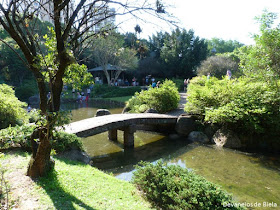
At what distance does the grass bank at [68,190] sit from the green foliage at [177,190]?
296 mm

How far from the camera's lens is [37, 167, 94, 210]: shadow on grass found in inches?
157

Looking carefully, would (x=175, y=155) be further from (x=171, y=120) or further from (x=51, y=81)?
(x=51, y=81)

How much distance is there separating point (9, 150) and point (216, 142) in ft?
28.7

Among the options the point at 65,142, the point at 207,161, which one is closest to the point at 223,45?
the point at 207,161

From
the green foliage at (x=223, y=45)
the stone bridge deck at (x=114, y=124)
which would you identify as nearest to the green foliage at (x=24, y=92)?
the stone bridge deck at (x=114, y=124)

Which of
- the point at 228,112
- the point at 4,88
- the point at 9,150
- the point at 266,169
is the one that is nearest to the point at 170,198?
the point at 9,150

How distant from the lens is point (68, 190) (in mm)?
4637

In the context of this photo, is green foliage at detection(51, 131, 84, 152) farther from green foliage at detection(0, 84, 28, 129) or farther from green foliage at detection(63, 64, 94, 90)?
green foliage at detection(0, 84, 28, 129)

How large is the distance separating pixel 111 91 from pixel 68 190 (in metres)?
25.5

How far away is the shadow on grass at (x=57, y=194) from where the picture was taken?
4000 millimetres

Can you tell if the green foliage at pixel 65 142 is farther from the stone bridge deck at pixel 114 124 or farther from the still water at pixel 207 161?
the still water at pixel 207 161

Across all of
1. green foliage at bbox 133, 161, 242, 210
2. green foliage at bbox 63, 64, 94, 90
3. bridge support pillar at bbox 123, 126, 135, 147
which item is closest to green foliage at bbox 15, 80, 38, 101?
bridge support pillar at bbox 123, 126, 135, 147

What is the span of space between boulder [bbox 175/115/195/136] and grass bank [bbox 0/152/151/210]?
746 centimetres

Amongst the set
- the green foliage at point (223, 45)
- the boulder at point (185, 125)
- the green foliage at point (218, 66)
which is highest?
the green foliage at point (223, 45)
